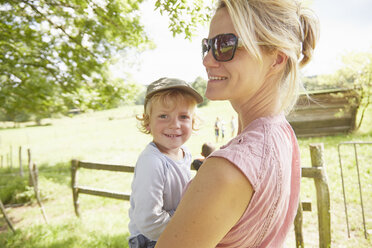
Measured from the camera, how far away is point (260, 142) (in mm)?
826

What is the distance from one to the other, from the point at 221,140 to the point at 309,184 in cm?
1029

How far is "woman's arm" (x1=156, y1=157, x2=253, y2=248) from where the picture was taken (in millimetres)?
697

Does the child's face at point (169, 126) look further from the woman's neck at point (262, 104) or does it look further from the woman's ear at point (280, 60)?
the woman's ear at point (280, 60)

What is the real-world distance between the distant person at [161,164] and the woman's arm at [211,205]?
74cm

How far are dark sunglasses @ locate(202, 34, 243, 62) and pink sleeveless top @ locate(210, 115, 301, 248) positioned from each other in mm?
297

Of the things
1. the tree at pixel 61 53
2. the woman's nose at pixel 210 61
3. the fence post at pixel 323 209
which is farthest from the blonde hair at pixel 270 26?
the tree at pixel 61 53

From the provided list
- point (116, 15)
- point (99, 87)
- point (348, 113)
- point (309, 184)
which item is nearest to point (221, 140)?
point (348, 113)

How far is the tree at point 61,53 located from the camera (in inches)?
217

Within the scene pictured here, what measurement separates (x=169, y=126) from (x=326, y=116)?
14500 mm

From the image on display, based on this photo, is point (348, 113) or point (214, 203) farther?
point (348, 113)

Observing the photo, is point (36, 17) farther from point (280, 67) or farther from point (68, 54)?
point (280, 67)

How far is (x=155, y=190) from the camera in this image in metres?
1.47

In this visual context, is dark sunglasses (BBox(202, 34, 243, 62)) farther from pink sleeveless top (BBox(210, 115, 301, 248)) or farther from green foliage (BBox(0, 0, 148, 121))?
green foliage (BBox(0, 0, 148, 121))

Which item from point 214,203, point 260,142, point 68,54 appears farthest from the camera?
point 68,54
